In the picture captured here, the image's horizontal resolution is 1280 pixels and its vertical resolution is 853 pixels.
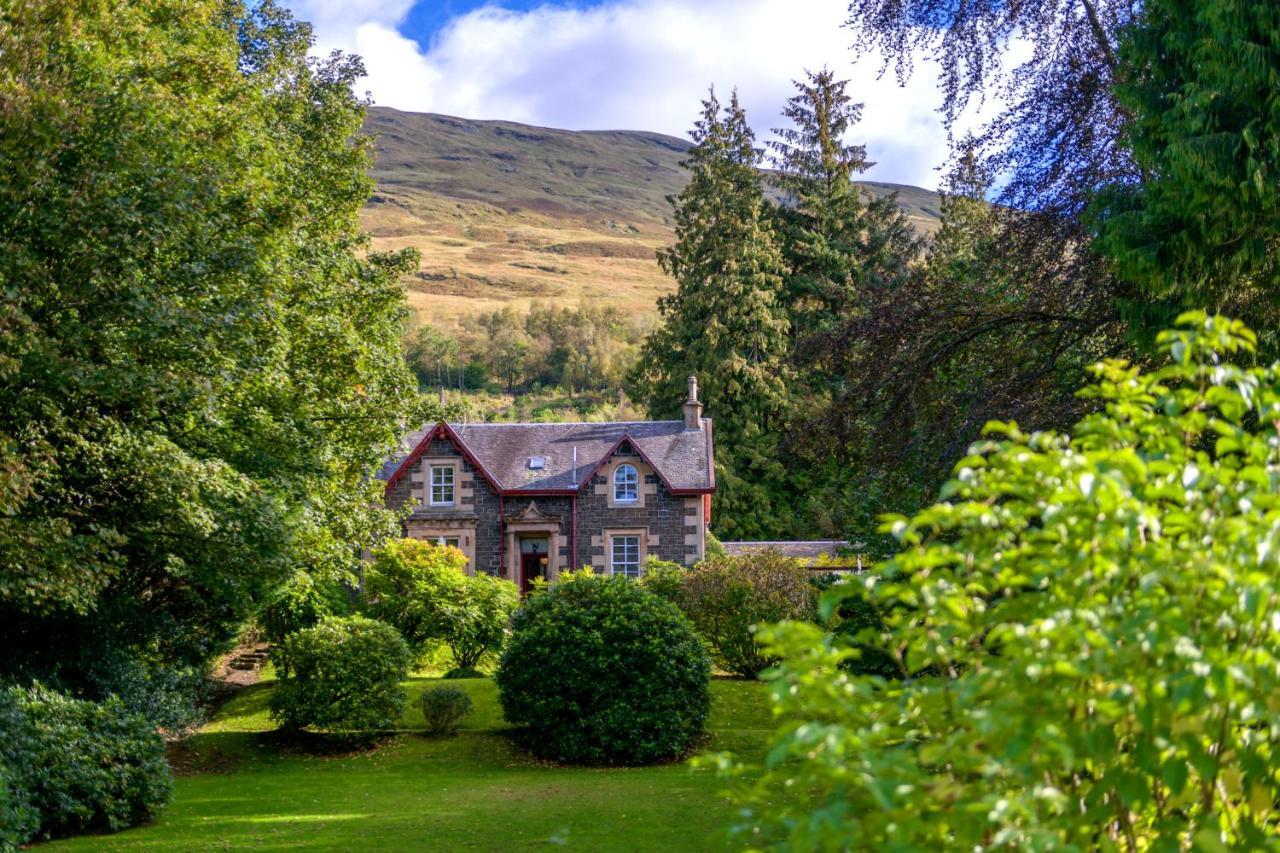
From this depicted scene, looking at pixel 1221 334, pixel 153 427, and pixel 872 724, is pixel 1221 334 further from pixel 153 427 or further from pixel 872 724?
pixel 153 427

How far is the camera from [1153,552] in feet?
11.6

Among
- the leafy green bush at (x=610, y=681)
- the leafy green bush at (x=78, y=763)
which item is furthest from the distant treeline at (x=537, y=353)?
the leafy green bush at (x=78, y=763)

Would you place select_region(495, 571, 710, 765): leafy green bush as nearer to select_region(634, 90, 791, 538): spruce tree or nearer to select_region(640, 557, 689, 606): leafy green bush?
select_region(640, 557, 689, 606): leafy green bush

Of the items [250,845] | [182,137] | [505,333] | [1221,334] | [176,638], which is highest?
[505,333]

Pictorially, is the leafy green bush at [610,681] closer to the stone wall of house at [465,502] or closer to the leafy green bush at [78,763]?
the leafy green bush at [78,763]

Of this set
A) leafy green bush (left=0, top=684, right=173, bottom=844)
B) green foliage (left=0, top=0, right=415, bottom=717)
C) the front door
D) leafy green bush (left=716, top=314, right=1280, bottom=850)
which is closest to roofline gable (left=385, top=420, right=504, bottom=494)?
the front door

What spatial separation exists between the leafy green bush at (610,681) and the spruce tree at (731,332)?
86.3ft

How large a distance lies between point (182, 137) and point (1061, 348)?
10.9 m

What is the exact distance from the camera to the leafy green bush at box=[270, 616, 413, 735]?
1939 cm

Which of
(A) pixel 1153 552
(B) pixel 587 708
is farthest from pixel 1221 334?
(B) pixel 587 708

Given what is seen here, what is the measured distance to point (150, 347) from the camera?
45.2 ft

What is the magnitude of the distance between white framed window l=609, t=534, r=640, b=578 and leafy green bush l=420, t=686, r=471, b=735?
47.2ft

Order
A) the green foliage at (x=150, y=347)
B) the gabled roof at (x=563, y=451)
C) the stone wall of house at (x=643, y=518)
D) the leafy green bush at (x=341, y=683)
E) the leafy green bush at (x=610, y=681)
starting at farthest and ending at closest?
the gabled roof at (x=563, y=451), the stone wall of house at (x=643, y=518), the leafy green bush at (x=341, y=683), the leafy green bush at (x=610, y=681), the green foliage at (x=150, y=347)

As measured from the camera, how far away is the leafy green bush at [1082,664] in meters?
3.23
